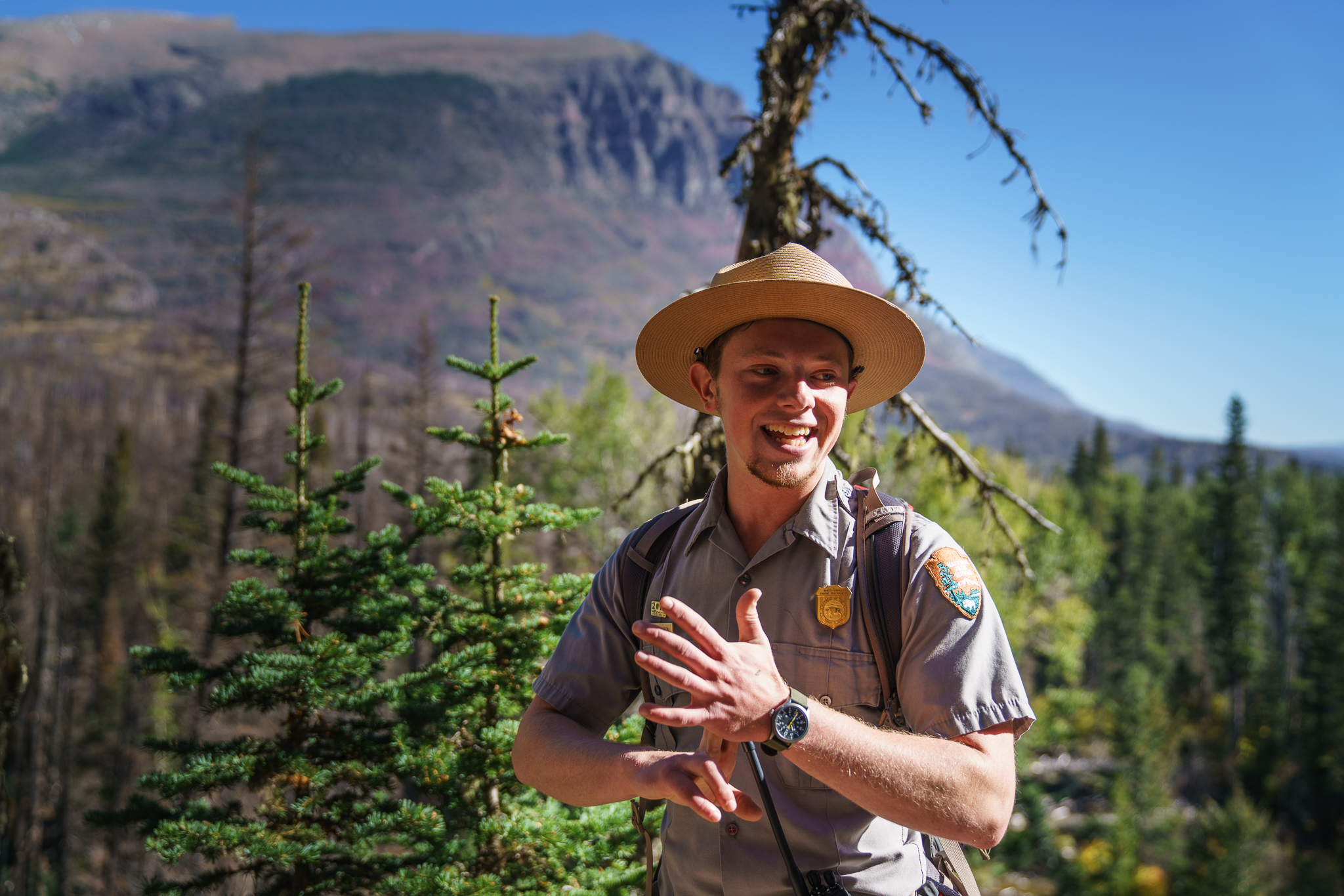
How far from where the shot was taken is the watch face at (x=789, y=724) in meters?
1.77

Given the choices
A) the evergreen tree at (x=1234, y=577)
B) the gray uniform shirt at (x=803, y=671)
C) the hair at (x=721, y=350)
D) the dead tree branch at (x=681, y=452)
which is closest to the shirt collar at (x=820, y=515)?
the gray uniform shirt at (x=803, y=671)

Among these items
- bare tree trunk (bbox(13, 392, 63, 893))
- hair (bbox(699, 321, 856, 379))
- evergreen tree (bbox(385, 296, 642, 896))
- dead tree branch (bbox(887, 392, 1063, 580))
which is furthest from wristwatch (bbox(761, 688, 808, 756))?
bare tree trunk (bbox(13, 392, 63, 893))

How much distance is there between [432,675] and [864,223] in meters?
4.03

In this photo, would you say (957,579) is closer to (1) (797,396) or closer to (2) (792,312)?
(1) (797,396)

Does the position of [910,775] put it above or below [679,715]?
below

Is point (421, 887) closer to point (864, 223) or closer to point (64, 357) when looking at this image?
point (864, 223)

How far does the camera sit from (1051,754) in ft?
182

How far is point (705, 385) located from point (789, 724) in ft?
4.23

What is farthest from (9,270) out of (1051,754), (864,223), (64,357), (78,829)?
(864,223)

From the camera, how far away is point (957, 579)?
204 cm

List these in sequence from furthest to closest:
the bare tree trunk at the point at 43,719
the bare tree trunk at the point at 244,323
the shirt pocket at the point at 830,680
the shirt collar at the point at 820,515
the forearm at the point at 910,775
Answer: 1. the bare tree trunk at the point at 43,719
2. the bare tree trunk at the point at 244,323
3. the shirt collar at the point at 820,515
4. the shirt pocket at the point at 830,680
5. the forearm at the point at 910,775

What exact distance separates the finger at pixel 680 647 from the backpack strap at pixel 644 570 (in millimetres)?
730

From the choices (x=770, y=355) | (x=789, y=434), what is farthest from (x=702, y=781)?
(x=770, y=355)

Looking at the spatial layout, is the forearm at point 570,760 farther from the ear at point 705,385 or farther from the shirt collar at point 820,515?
the ear at point 705,385
